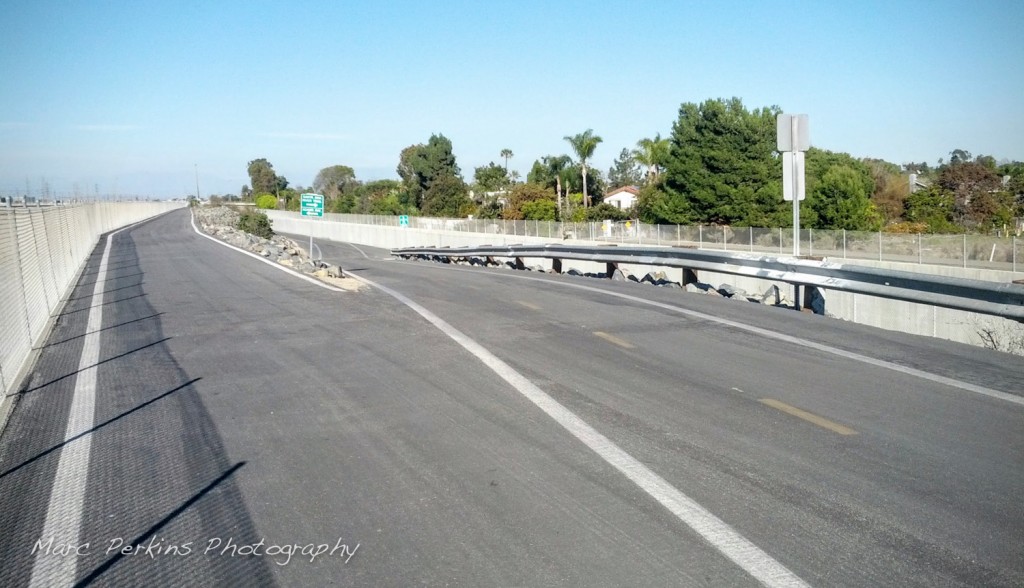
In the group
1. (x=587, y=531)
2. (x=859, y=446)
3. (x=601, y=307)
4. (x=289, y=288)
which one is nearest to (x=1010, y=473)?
(x=859, y=446)

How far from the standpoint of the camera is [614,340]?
11625 millimetres

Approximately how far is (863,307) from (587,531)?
50.3ft

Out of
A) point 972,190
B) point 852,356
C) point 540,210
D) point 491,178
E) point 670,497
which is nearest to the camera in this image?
point 670,497

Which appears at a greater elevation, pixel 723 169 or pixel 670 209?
pixel 723 169

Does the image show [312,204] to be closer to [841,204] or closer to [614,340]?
[614,340]

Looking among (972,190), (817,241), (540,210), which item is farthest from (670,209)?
(817,241)

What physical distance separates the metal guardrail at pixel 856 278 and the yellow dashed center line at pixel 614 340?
13.4ft

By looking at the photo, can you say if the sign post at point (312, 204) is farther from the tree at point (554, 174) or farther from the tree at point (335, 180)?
Answer: the tree at point (335, 180)

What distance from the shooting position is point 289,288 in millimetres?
18766

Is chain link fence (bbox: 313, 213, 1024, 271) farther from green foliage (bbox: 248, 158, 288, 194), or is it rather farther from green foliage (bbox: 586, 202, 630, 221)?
green foliage (bbox: 248, 158, 288, 194)

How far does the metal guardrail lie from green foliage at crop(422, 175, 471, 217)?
85.3 metres

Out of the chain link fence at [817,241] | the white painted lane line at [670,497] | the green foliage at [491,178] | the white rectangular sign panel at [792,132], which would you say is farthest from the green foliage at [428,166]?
the white painted lane line at [670,497]

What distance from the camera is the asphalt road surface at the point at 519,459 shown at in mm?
5113

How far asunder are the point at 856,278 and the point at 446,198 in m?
95.6
